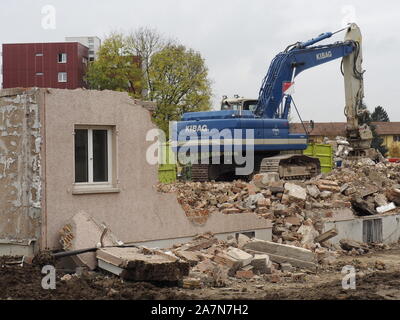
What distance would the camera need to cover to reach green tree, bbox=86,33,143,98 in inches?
Answer: 1912

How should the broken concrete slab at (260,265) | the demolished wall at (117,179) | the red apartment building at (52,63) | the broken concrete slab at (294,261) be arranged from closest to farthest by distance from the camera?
the demolished wall at (117,179)
the broken concrete slab at (260,265)
the broken concrete slab at (294,261)
the red apartment building at (52,63)

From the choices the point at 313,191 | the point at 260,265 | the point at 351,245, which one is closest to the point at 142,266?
→ the point at 260,265

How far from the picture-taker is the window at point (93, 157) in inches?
411

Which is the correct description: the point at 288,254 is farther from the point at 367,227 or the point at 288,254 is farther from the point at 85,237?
the point at 367,227

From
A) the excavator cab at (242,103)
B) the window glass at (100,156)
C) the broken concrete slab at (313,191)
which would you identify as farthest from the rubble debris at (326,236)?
the excavator cab at (242,103)

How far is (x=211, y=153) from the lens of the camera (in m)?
19.6

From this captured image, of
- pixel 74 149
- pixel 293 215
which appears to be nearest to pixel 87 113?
pixel 74 149

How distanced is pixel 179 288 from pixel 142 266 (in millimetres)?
757

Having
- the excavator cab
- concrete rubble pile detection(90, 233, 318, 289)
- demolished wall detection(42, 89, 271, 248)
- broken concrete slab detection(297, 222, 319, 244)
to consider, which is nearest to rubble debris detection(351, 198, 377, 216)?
broken concrete slab detection(297, 222, 319, 244)

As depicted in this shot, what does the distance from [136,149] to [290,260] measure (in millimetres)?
3453

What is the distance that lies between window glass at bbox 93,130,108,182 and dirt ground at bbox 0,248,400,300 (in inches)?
75.6

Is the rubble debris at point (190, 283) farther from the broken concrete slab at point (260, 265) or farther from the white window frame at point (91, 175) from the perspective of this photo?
the white window frame at point (91, 175)

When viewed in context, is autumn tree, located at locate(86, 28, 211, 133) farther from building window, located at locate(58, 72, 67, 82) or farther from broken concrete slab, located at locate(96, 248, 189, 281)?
broken concrete slab, located at locate(96, 248, 189, 281)
